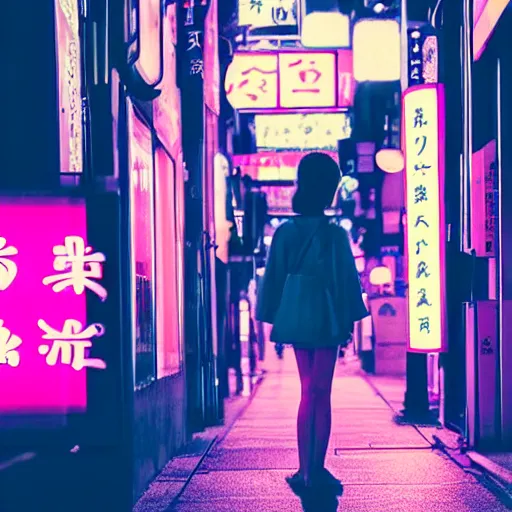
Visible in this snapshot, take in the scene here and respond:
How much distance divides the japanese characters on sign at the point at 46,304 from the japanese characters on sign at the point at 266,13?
1217 centimetres

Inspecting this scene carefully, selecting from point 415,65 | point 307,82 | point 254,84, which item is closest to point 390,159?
point 307,82

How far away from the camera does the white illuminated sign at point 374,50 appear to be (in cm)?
1583

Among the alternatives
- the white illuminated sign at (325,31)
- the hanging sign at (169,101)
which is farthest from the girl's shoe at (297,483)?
the white illuminated sign at (325,31)

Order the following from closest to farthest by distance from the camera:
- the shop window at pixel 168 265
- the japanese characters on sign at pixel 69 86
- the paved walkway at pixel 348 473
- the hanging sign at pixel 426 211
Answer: the japanese characters on sign at pixel 69 86 → the paved walkway at pixel 348 473 → the shop window at pixel 168 265 → the hanging sign at pixel 426 211

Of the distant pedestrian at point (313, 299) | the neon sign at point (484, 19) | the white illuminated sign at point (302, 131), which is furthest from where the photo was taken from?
the white illuminated sign at point (302, 131)

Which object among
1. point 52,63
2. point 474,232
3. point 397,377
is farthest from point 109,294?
point 397,377

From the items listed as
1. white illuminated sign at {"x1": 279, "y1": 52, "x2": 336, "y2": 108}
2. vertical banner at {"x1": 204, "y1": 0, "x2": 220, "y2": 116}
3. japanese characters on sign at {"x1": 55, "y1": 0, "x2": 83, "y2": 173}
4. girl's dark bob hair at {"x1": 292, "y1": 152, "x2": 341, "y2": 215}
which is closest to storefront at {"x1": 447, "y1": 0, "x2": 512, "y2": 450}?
girl's dark bob hair at {"x1": 292, "y1": 152, "x2": 341, "y2": 215}

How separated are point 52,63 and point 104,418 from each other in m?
2.09

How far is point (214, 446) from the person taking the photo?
8.38m

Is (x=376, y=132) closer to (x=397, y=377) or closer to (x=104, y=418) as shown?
(x=397, y=377)

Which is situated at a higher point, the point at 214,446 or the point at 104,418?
the point at 104,418

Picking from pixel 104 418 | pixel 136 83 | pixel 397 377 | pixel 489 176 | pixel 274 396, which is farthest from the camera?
pixel 397 377

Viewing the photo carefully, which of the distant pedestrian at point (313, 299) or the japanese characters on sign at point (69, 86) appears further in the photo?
the distant pedestrian at point (313, 299)

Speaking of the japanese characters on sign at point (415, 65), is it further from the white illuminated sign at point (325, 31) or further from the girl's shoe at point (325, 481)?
the white illuminated sign at point (325, 31)
